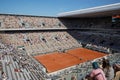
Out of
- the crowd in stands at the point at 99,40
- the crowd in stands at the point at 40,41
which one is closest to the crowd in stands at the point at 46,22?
the crowd in stands at the point at 40,41

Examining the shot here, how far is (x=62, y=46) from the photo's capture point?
25.6 metres

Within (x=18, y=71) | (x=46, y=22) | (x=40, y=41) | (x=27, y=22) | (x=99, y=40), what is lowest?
(x=99, y=40)

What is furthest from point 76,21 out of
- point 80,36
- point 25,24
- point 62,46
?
point 25,24

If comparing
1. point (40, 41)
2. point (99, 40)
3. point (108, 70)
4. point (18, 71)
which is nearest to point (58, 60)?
point (40, 41)

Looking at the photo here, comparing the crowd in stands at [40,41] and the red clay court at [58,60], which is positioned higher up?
the crowd in stands at [40,41]

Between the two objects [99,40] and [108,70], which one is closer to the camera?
[108,70]

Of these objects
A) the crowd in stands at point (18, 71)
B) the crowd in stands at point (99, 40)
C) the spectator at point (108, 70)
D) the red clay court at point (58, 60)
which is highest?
the spectator at point (108, 70)

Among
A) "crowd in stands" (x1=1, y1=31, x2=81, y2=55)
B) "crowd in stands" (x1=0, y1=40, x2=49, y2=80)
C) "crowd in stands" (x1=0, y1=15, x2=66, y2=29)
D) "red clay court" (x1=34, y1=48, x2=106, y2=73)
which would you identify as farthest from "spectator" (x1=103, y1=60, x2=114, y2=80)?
"crowd in stands" (x1=0, y1=15, x2=66, y2=29)

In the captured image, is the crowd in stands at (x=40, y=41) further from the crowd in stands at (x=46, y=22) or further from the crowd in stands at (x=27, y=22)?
the crowd in stands at (x=46, y=22)

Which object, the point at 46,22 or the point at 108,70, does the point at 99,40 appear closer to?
the point at 46,22

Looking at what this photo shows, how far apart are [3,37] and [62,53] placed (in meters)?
9.83

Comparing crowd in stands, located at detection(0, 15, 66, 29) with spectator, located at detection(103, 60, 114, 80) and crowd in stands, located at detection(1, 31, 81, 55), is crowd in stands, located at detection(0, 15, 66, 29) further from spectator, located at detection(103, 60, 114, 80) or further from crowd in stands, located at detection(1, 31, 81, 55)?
spectator, located at detection(103, 60, 114, 80)

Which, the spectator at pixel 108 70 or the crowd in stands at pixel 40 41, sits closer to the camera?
the spectator at pixel 108 70

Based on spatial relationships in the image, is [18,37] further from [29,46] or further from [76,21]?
[76,21]
